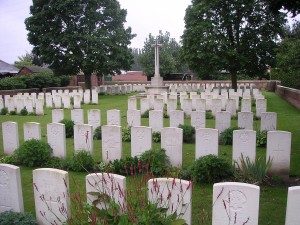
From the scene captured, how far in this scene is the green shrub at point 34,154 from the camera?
22.2ft

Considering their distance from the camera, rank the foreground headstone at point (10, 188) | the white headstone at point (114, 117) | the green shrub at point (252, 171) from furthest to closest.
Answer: the white headstone at point (114, 117) < the green shrub at point (252, 171) < the foreground headstone at point (10, 188)

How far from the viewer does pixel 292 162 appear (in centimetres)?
671

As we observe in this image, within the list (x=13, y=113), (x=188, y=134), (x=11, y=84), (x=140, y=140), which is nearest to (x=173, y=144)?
(x=140, y=140)

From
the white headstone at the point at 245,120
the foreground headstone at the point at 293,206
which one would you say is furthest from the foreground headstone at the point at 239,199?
the white headstone at the point at 245,120

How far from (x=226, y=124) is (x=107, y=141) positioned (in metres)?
3.79

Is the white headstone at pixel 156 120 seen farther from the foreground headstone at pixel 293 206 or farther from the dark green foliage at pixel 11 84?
the dark green foliage at pixel 11 84

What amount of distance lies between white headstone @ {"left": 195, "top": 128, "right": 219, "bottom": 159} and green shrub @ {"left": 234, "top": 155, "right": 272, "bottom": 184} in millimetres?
552

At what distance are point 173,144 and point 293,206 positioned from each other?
3.47m

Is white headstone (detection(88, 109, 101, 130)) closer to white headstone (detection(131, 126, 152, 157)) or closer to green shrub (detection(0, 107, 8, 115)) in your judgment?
white headstone (detection(131, 126, 152, 157))

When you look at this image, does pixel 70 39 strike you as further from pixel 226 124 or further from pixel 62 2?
pixel 226 124

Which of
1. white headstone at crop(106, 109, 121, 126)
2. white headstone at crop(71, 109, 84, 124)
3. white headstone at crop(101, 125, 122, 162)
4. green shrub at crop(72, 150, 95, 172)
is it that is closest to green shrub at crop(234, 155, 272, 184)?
white headstone at crop(101, 125, 122, 162)

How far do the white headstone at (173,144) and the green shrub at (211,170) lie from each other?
734 mm

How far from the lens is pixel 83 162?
6.41 metres

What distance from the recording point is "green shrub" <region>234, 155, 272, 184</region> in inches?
211
